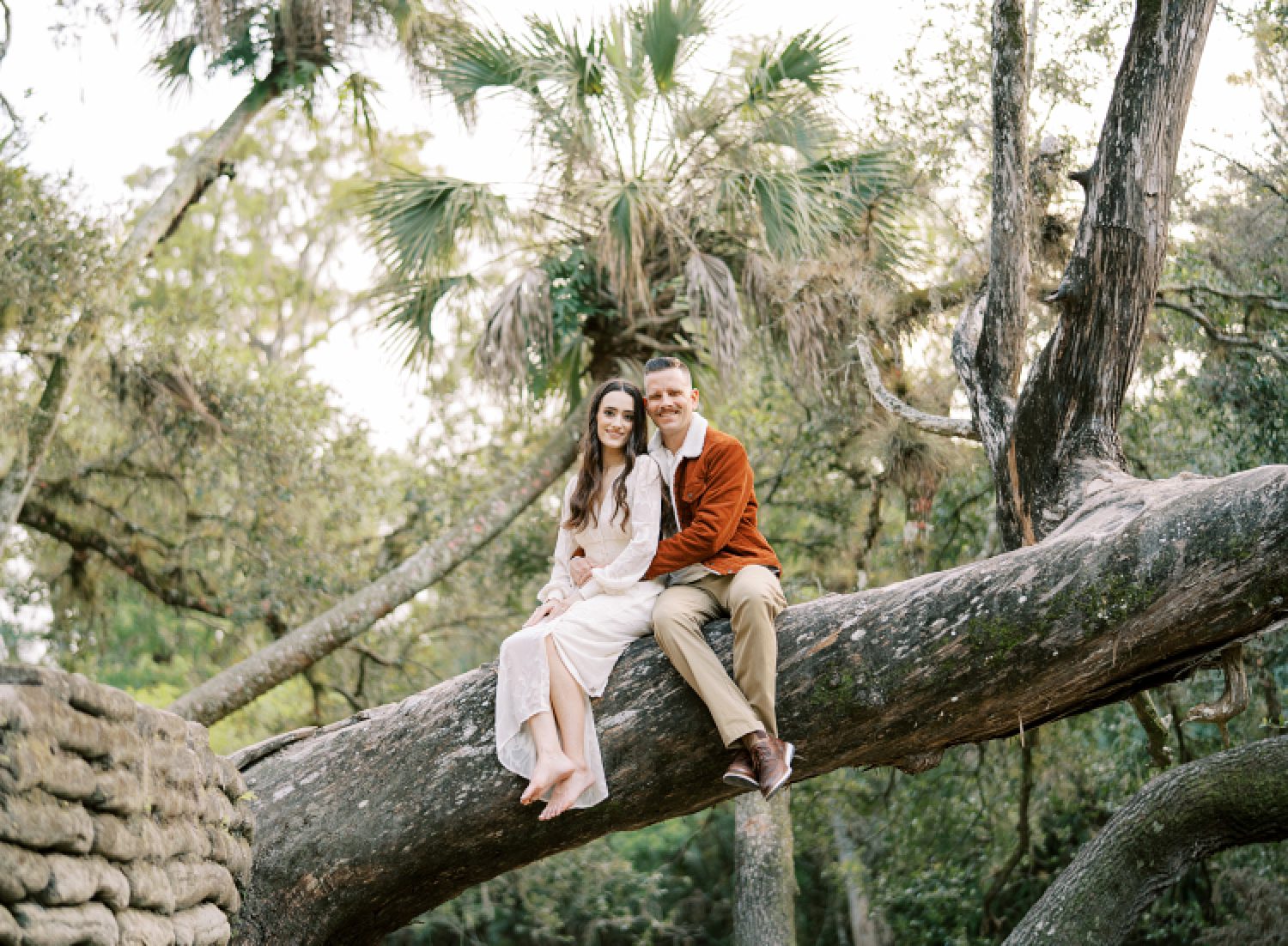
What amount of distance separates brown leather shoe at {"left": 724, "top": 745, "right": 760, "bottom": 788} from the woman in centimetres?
50

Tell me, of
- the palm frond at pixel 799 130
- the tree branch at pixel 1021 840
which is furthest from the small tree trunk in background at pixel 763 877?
the palm frond at pixel 799 130

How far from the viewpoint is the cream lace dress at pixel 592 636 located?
4.45 metres

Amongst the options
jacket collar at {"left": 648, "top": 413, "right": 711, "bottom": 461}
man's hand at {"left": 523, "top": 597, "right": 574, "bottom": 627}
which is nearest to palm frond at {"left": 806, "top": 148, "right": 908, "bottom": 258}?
jacket collar at {"left": 648, "top": 413, "right": 711, "bottom": 461}

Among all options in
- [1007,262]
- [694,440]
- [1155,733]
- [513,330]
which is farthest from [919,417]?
[513,330]

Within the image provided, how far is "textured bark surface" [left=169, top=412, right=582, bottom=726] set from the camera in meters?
9.20

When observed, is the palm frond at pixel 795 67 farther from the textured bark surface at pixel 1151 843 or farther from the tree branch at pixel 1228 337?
the textured bark surface at pixel 1151 843

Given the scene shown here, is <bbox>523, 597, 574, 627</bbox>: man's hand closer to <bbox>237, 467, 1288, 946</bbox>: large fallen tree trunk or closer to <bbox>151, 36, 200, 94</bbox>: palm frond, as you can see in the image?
<bbox>237, 467, 1288, 946</bbox>: large fallen tree trunk

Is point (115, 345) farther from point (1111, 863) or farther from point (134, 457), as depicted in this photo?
point (1111, 863)

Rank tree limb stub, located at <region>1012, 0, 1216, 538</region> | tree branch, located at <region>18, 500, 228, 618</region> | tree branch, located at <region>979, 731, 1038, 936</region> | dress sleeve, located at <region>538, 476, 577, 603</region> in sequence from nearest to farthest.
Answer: dress sleeve, located at <region>538, 476, 577, 603</region> < tree limb stub, located at <region>1012, 0, 1216, 538</region> < tree branch, located at <region>979, 731, 1038, 936</region> < tree branch, located at <region>18, 500, 228, 618</region>

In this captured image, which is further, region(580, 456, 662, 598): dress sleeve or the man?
region(580, 456, 662, 598): dress sleeve

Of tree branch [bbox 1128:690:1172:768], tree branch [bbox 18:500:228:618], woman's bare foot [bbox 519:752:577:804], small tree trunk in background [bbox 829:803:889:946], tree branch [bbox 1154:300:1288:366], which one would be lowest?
woman's bare foot [bbox 519:752:577:804]

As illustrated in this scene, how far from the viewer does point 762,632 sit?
4379 mm

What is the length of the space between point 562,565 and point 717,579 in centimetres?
72

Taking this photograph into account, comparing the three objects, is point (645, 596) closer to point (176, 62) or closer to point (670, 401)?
point (670, 401)
